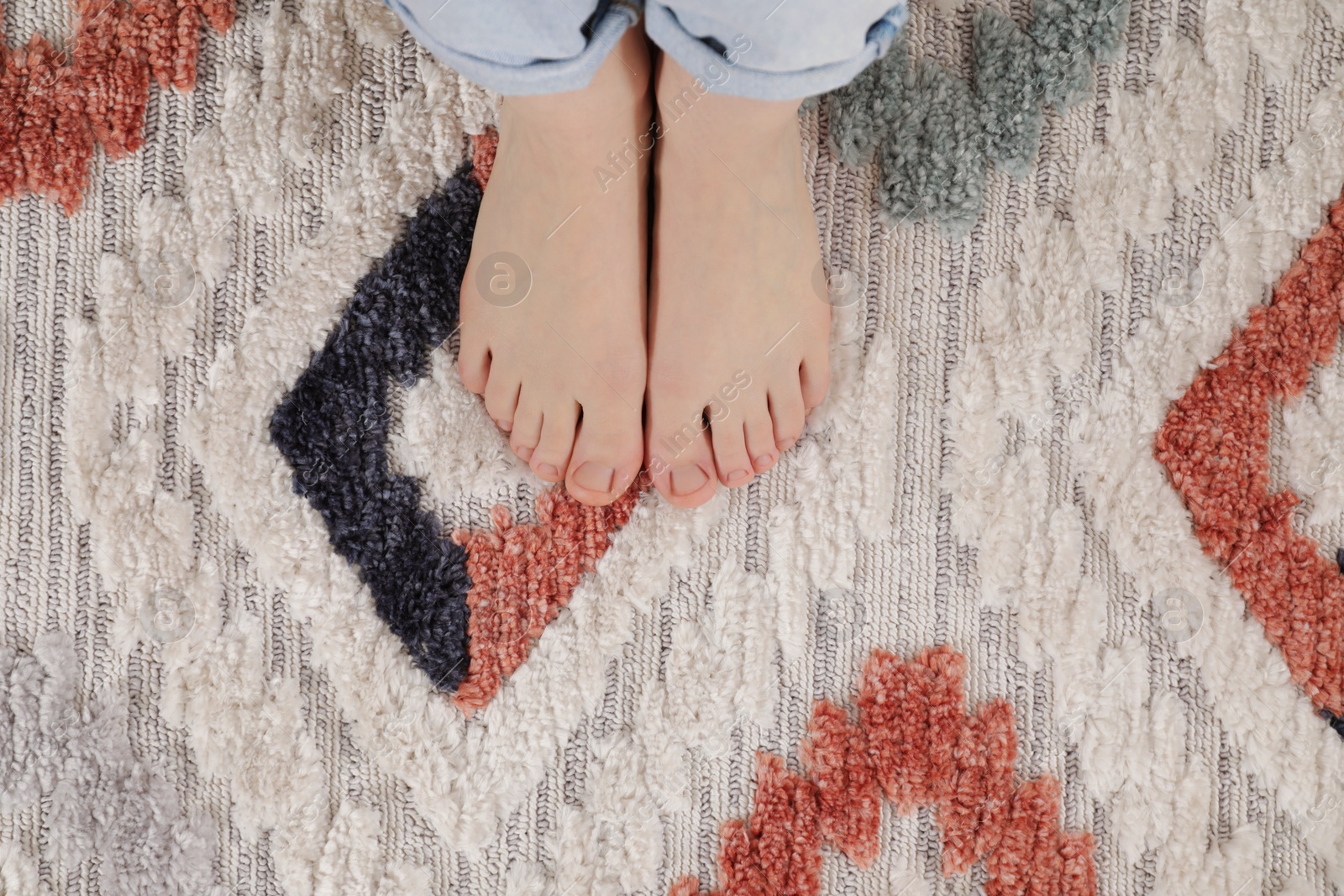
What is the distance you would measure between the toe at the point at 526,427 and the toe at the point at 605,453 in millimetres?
28

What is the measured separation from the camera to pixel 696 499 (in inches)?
25.0

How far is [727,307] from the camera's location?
0.60 metres

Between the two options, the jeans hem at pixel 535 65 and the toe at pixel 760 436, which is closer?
the jeans hem at pixel 535 65

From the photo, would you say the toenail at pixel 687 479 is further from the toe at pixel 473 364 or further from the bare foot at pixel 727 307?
the toe at pixel 473 364

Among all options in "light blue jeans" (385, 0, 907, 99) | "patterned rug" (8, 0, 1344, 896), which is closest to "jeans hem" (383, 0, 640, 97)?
"light blue jeans" (385, 0, 907, 99)

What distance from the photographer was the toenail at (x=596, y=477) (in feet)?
2.09

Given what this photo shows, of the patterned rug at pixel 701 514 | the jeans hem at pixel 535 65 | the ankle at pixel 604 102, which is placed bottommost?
the patterned rug at pixel 701 514

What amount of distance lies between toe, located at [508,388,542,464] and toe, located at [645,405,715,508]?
0.25 feet

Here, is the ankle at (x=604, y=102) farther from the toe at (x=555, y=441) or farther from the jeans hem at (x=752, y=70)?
the toe at (x=555, y=441)

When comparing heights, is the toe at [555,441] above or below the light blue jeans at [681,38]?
below

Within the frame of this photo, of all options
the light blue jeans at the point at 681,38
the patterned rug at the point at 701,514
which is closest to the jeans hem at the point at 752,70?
the light blue jeans at the point at 681,38

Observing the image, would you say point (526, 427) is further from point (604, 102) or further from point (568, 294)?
point (604, 102)

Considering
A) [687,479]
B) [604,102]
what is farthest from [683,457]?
[604,102]

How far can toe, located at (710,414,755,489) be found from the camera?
24.8 inches
